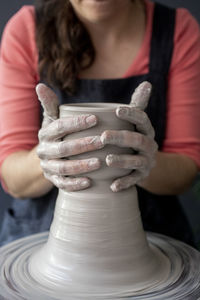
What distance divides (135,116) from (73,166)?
0.52ft

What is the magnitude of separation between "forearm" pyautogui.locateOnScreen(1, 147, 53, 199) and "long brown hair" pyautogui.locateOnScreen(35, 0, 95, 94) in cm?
25

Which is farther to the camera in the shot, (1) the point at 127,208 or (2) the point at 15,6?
(2) the point at 15,6

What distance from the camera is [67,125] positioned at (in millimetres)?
949

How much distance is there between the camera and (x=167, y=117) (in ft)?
5.18

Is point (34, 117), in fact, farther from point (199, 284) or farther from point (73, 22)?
point (199, 284)

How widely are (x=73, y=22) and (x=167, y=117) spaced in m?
0.43

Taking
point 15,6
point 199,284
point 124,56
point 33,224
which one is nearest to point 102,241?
point 199,284

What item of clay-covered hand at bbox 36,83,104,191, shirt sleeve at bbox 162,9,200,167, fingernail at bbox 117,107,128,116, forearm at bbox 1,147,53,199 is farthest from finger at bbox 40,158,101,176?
shirt sleeve at bbox 162,9,200,167

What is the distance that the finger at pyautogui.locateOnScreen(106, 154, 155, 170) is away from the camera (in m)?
0.94

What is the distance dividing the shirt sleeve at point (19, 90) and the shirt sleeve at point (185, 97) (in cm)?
44

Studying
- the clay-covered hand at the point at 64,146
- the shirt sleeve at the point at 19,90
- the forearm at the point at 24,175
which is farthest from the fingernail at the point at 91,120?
the shirt sleeve at the point at 19,90

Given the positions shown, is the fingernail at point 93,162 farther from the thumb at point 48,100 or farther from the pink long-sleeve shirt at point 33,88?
the pink long-sleeve shirt at point 33,88

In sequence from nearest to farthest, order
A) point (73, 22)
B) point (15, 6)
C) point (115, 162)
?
point (115, 162) → point (73, 22) → point (15, 6)

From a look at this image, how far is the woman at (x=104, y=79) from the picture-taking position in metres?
1.49
